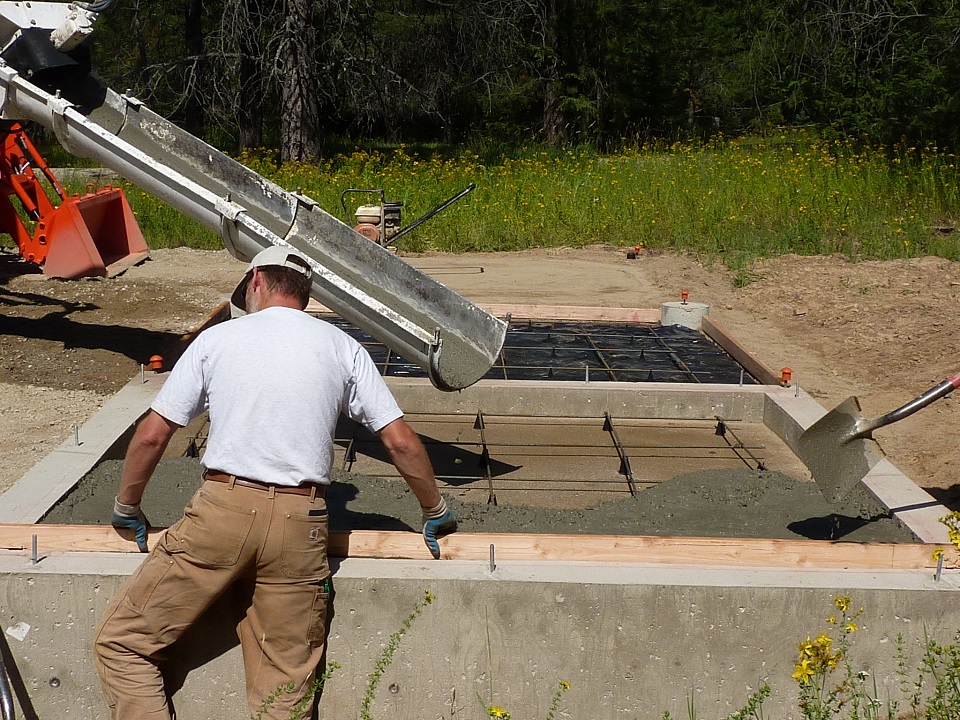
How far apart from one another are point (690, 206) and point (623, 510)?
9.44 m

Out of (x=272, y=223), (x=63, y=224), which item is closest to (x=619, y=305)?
(x=272, y=223)

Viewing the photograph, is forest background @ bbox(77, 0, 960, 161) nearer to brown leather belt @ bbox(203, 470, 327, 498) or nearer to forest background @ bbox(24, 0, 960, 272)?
forest background @ bbox(24, 0, 960, 272)

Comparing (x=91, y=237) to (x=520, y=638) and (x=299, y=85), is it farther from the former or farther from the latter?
(x=299, y=85)

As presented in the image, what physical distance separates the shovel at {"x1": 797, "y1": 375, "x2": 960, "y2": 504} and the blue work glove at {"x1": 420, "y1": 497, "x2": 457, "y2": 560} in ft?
5.01

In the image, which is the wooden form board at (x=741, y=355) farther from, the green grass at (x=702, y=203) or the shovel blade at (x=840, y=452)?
the green grass at (x=702, y=203)

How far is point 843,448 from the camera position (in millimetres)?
3807

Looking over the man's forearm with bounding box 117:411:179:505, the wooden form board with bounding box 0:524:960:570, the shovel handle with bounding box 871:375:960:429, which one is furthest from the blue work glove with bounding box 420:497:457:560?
the shovel handle with bounding box 871:375:960:429

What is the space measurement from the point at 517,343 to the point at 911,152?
10.4 meters

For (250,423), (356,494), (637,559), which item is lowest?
(356,494)

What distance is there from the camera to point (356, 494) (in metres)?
4.25

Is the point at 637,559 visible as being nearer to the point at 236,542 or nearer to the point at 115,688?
the point at 236,542

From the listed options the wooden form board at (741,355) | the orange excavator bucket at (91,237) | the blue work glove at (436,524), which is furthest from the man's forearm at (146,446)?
the orange excavator bucket at (91,237)

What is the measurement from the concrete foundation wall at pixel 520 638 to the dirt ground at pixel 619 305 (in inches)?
74.4

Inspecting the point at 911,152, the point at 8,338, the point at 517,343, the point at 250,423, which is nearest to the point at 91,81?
the point at 8,338
